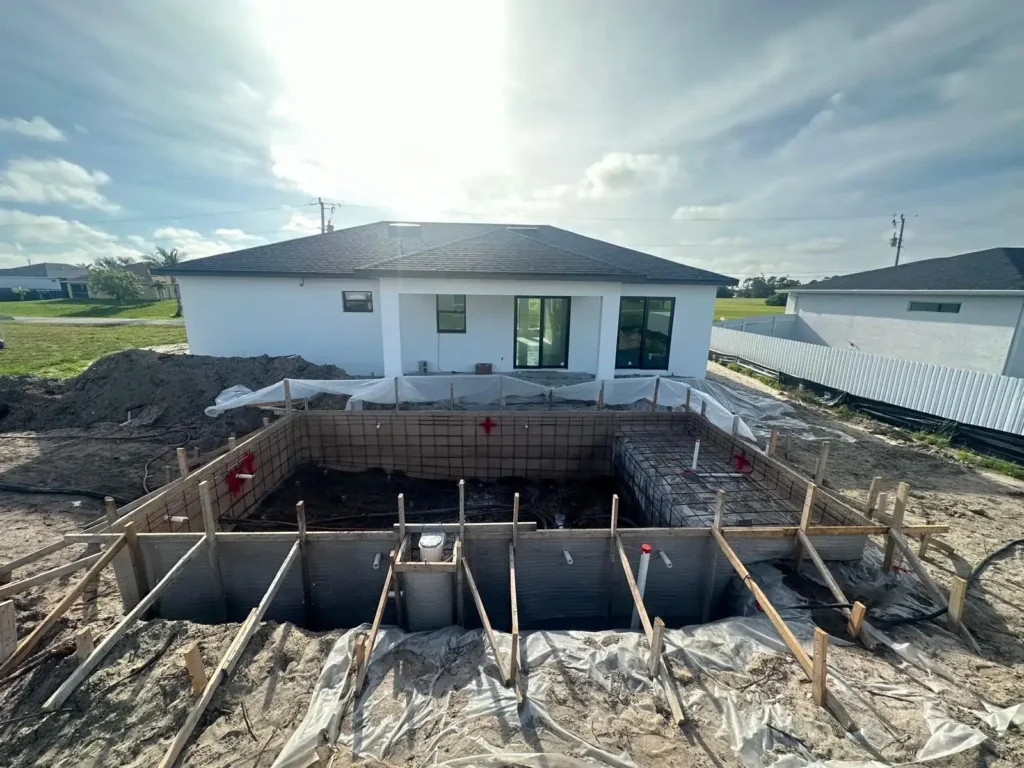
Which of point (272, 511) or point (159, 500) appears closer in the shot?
point (159, 500)

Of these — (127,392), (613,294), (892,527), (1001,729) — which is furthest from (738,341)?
(127,392)

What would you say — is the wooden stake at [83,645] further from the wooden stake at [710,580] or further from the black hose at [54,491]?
the wooden stake at [710,580]

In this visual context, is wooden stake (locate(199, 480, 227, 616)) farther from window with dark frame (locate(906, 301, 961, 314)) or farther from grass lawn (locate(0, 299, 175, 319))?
grass lawn (locate(0, 299, 175, 319))

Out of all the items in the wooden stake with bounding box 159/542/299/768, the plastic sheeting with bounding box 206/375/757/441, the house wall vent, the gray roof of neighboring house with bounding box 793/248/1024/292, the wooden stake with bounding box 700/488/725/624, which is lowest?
the wooden stake with bounding box 700/488/725/624

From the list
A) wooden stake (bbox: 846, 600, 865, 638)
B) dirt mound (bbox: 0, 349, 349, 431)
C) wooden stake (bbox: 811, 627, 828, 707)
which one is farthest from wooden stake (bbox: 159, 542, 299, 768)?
dirt mound (bbox: 0, 349, 349, 431)

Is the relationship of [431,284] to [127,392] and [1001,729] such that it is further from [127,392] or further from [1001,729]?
[1001,729]

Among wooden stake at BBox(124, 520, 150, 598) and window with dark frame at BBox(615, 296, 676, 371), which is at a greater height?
window with dark frame at BBox(615, 296, 676, 371)
